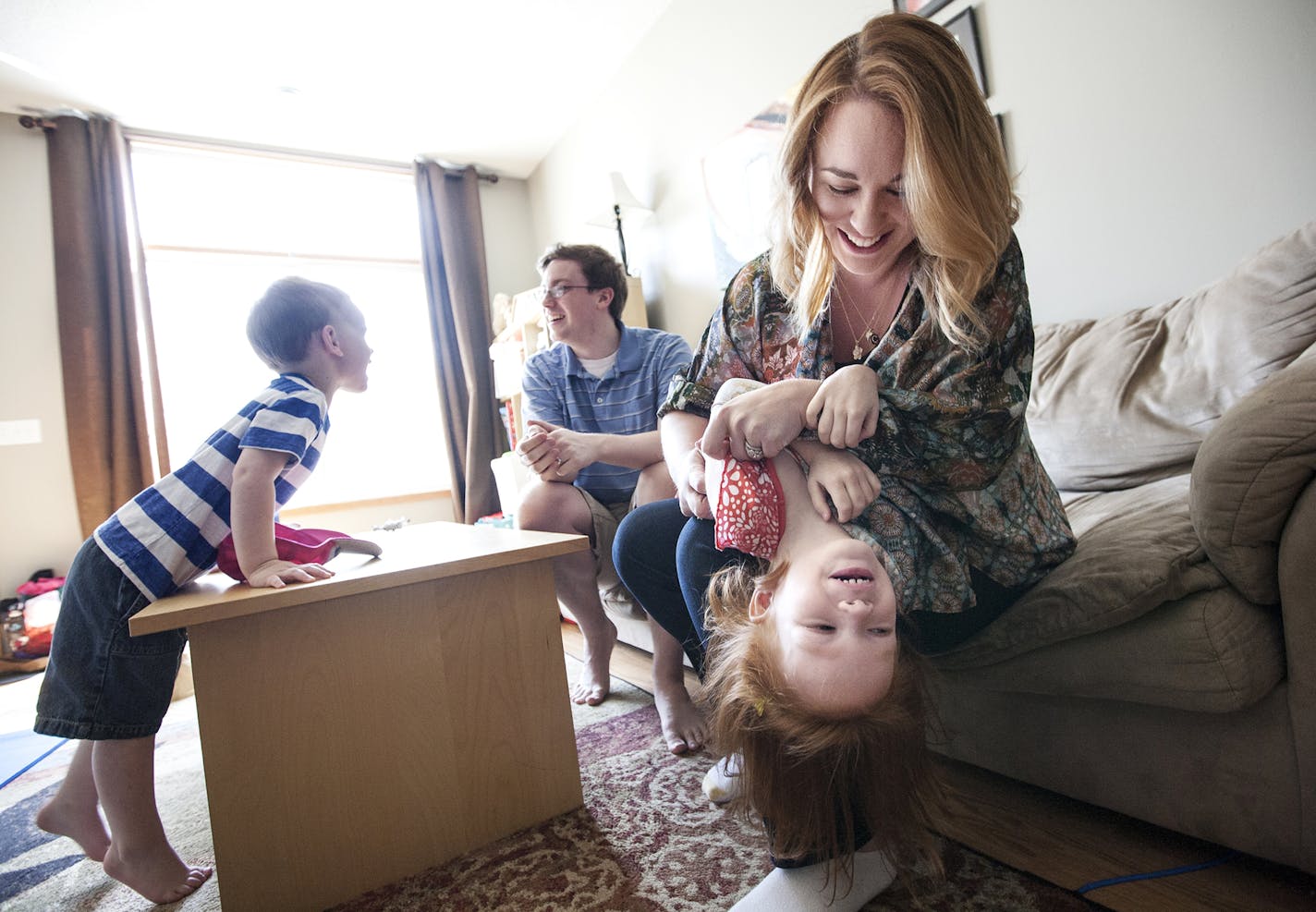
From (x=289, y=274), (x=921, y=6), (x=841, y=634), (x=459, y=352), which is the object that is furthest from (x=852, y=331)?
(x=459, y=352)

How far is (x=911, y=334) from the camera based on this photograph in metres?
0.71

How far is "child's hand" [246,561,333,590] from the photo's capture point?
0.91m

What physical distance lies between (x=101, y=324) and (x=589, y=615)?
3.05 meters

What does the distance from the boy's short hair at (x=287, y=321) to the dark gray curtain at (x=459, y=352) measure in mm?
2727

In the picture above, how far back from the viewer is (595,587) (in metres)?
1.58

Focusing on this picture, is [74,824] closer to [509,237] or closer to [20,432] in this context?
[20,432]

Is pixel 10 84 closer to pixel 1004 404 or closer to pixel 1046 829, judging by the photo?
pixel 1004 404

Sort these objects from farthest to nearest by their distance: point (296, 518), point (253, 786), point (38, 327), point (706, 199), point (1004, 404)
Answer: point (296, 518) → point (38, 327) → point (706, 199) → point (253, 786) → point (1004, 404)

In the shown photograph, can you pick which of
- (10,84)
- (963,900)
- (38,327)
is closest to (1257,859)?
(963,900)

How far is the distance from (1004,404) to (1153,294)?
3.74 ft

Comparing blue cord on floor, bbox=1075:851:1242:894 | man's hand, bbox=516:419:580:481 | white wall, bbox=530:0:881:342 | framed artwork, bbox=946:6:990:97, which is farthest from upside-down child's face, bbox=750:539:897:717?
white wall, bbox=530:0:881:342

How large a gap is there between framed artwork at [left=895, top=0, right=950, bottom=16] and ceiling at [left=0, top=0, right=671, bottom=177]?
139 centimetres

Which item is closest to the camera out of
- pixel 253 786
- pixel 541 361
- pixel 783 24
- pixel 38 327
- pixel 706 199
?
pixel 253 786

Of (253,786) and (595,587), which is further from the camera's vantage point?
(595,587)
